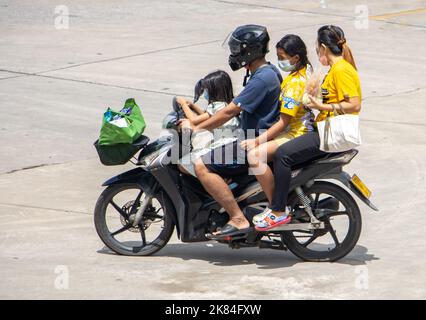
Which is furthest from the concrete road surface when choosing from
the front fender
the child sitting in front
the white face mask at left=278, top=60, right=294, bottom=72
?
the white face mask at left=278, top=60, right=294, bottom=72

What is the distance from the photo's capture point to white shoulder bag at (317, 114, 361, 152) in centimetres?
741

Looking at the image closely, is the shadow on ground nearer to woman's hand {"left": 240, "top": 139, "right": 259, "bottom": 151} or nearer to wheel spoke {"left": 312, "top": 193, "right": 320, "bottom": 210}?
wheel spoke {"left": 312, "top": 193, "right": 320, "bottom": 210}

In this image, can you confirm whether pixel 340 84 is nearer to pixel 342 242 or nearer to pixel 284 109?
pixel 284 109

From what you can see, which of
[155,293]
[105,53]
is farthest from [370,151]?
[105,53]

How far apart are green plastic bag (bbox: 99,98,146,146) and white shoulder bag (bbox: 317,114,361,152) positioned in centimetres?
139

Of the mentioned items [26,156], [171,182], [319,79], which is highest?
[319,79]

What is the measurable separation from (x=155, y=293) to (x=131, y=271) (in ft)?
1.95

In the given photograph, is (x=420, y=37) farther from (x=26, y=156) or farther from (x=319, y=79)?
(x=319, y=79)

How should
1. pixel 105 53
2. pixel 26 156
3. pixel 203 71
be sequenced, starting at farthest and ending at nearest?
pixel 105 53 < pixel 203 71 < pixel 26 156

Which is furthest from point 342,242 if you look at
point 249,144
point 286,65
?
point 286,65

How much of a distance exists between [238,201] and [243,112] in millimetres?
685

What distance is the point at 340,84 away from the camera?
297 inches

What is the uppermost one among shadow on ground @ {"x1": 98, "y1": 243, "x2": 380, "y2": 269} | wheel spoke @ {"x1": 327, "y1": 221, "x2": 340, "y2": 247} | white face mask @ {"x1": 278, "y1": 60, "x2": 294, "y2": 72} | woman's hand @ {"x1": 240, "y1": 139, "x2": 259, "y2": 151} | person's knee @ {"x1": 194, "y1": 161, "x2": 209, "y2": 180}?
white face mask @ {"x1": 278, "y1": 60, "x2": 294, "y2": 72}
